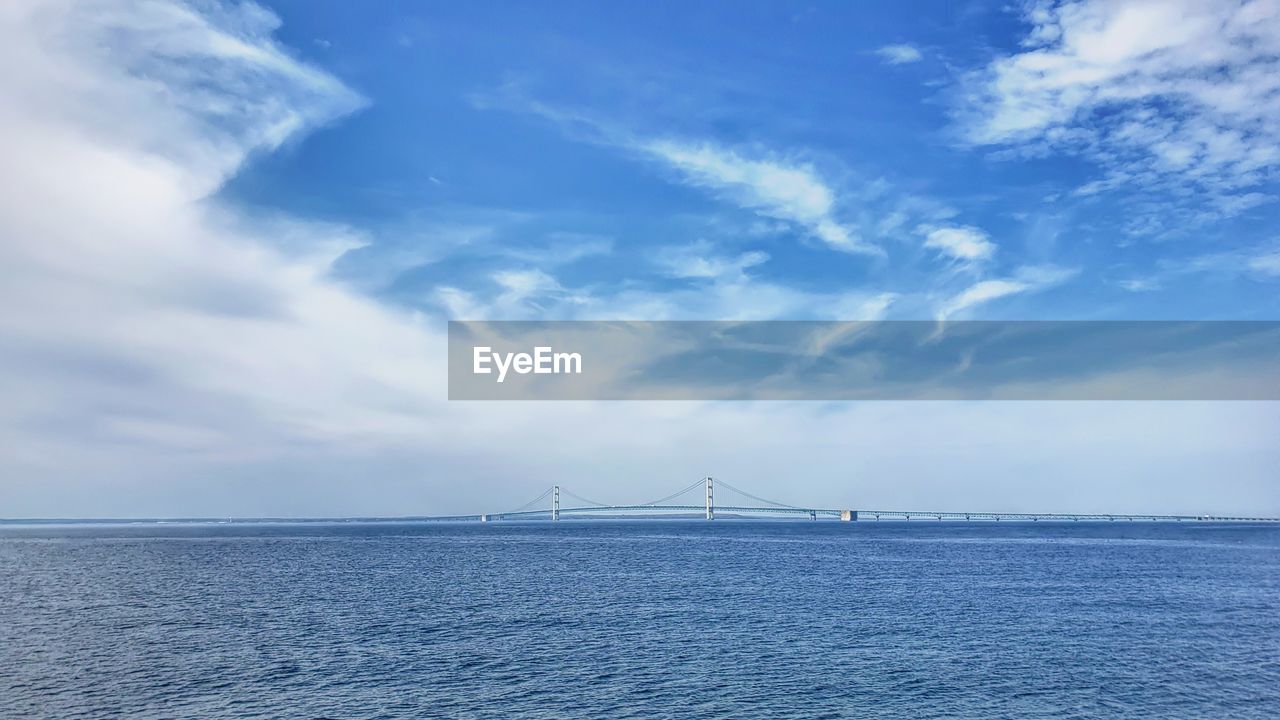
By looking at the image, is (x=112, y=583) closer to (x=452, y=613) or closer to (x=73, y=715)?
(x=452, y=613)

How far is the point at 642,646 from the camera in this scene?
51531 mm

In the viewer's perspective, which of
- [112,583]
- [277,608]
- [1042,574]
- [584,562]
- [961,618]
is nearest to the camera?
[961,618]

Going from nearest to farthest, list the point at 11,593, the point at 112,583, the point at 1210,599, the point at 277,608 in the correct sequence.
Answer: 1. the point at 277,608
2. the point at 1210,599
3. the point at 11,593
4. the point at 112,583

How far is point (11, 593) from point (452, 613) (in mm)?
50800

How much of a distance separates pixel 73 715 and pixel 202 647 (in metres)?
15.7

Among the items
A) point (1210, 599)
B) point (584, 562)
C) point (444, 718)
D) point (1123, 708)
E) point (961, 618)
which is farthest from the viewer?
point (584, 562)

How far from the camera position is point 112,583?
303 ft

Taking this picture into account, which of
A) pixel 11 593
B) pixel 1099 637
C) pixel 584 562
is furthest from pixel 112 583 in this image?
pixel 1099 637

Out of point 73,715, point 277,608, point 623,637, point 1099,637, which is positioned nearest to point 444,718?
point 73,715

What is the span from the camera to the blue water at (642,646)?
3894 centimetres

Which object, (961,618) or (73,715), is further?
(961,618)

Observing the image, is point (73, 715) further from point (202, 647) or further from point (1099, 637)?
point (1099, 637)

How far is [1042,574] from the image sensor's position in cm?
10338

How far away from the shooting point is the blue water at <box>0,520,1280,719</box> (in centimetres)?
3894
